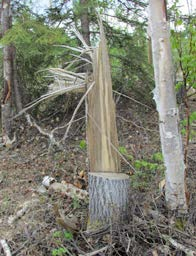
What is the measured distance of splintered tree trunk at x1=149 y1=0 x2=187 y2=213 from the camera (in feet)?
8.66

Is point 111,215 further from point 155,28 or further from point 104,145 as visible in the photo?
point 155,28

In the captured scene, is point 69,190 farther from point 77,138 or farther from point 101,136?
point 77,138

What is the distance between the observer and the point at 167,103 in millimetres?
2697

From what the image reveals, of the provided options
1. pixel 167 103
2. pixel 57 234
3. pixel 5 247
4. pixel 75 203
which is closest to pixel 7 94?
pixel 75 203

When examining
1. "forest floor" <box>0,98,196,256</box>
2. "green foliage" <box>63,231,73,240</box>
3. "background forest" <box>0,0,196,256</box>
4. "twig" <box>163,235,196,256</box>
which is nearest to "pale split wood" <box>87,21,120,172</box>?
"background forest" <box>0,0,196,256</box>

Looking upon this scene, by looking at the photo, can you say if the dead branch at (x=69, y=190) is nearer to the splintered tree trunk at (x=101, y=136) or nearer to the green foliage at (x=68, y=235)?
the splintered tree trunk at (x=101, y=136)

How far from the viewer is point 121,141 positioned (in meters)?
4.95

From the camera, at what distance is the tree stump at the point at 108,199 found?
2789 millimetres

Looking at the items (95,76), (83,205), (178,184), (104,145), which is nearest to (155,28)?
(95,76)

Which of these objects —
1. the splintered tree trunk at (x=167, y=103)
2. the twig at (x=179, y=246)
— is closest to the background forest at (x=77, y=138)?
the twig at (x=179, y=246)

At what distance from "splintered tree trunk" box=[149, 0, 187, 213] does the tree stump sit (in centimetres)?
49

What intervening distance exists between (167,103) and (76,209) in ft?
5.36

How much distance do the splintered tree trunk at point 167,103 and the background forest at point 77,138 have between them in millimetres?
174

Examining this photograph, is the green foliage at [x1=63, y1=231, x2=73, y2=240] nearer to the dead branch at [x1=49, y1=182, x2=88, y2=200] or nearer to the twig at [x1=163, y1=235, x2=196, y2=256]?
the dead branch at [x1=49, y1=182, x2=88, y2=200]
